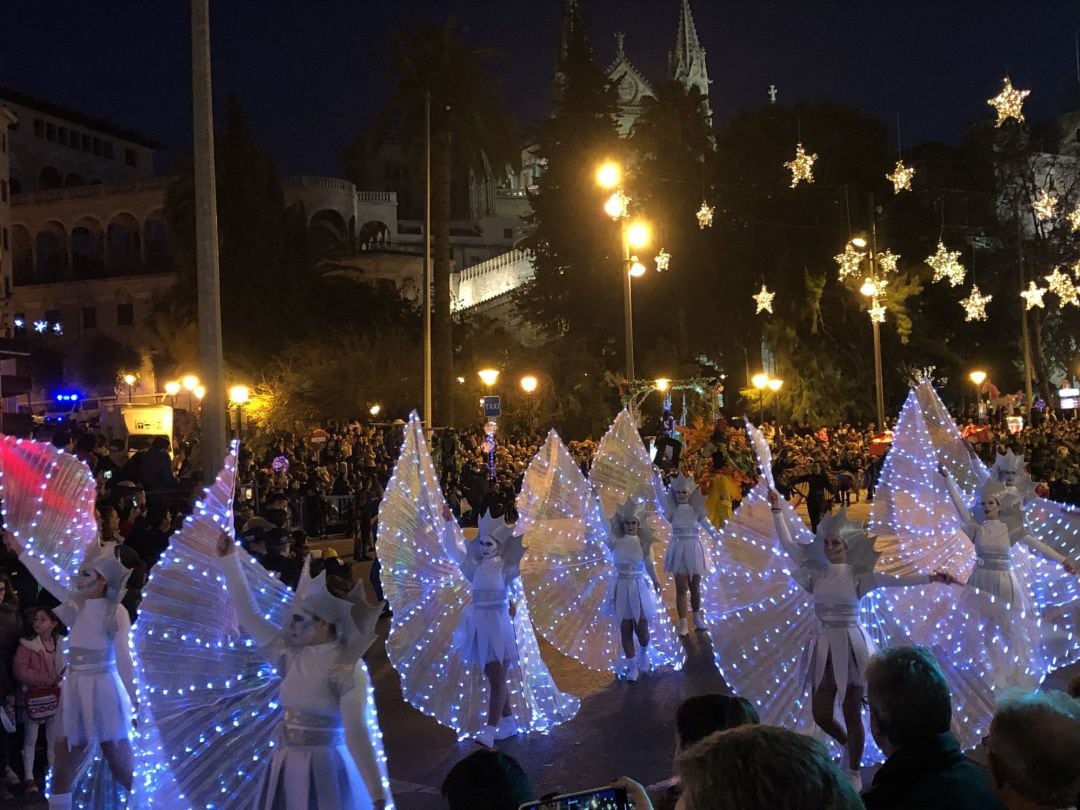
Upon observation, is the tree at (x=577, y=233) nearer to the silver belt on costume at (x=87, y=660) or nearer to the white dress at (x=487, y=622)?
the white dress at (x=487, y=622)

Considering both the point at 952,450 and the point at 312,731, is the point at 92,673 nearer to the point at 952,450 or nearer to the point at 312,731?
the point at 312,731

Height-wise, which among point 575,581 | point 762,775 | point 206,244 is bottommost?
point 575,581

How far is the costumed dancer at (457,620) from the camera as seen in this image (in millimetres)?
8812

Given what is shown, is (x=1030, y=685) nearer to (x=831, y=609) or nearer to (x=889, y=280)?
(x=831, y=609)

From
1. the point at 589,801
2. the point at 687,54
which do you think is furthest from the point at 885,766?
the point at 687,54

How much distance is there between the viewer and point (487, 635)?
8.73m

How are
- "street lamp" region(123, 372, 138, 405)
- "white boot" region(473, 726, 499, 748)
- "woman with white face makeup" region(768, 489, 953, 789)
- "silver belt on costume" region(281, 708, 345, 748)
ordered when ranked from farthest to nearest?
"street lamp" region(123, 372, 138, 405) → "white boot" region(473, 726, 499, 748) → "woman with white face makeup" region(768, 489, 953, 789) → "silver belt on costume" region(281, 708, 345, 748)

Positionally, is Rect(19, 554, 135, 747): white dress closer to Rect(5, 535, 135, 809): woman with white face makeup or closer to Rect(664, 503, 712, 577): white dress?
Rect(5, 535, 135, 809): woman with white face makeup

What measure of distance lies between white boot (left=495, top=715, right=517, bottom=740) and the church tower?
365 ft

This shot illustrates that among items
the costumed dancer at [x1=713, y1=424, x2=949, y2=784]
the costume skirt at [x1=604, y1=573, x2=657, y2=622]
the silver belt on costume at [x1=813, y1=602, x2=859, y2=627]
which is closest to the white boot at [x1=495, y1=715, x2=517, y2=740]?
the costumed dancer at [x1=713, y1=424, x2=949, y2=784]

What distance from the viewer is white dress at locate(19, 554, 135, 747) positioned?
6.77 metres

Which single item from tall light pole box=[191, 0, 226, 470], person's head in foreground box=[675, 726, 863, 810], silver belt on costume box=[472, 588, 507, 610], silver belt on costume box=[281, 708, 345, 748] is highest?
tall light pole box=[191, 0, 226, 470]

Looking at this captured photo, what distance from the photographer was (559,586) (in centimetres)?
1173

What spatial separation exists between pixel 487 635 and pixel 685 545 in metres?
4.33
